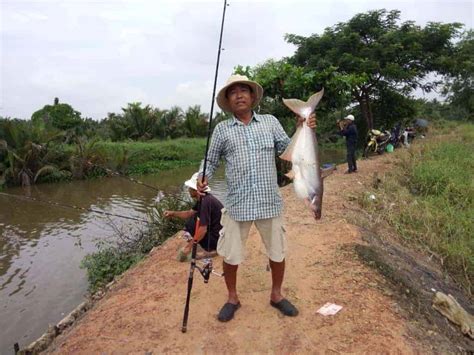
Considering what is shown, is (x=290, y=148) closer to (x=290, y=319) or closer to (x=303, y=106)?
(x=303, y=106)

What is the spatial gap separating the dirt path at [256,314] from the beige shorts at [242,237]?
64 centimetres

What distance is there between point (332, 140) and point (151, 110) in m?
16.3

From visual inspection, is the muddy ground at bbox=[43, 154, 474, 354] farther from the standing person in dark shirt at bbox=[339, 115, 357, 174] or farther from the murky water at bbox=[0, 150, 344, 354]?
the standing person in dark shirt at bbox=[339, 115, 357, 174]

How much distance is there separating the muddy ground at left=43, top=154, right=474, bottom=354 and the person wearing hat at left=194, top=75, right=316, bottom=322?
62 centimetres

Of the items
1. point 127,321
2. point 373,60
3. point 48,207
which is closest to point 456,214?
point 127,321

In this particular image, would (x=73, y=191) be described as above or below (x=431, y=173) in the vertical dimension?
below

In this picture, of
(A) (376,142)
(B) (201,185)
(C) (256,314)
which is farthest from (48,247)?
(A) (376,142)

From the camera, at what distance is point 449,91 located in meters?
28.5

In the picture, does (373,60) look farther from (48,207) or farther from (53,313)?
(53,313)

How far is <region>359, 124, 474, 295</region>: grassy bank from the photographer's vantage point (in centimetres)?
532

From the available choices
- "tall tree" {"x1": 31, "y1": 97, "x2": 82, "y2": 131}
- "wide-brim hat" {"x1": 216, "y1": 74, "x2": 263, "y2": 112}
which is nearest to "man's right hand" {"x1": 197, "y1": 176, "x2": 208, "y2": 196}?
"wide-brim hat" {"x1": 216, "y1": 74, "x2": 263, "y2": 112}

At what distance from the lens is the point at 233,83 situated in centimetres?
311

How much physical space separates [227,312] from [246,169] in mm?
1322

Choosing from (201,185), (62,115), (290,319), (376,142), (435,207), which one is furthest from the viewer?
(62,115)
